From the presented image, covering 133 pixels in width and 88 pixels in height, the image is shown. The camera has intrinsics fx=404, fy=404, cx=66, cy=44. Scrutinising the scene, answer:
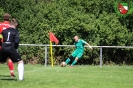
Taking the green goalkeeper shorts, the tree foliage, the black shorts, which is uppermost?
the tree foliage

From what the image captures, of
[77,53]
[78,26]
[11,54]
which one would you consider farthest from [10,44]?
[78,26]

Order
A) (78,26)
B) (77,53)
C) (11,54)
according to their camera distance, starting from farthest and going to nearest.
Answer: (78,26) < (77,53) < (11,54)

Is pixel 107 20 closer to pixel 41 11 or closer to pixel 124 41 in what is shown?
pixel 124 41

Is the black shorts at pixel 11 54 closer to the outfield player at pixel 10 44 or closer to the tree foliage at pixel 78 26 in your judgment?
the outfield player at pixel 10 44

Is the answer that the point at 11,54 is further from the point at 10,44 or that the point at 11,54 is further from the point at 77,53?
the point at 77,53

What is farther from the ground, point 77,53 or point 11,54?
point 11,54

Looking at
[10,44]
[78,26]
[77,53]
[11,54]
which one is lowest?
[77,53]

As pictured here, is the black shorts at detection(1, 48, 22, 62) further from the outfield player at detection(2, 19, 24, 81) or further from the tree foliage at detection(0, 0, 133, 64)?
the tree foliage at detection(0, 0, 133, 64)

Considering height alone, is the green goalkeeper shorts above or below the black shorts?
below

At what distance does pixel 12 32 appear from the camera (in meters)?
12.5

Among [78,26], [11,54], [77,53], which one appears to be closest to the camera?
[11,54]

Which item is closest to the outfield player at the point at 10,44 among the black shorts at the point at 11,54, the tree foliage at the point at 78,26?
the black shorts at the point at 11,54

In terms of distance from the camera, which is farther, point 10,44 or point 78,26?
point 78,26

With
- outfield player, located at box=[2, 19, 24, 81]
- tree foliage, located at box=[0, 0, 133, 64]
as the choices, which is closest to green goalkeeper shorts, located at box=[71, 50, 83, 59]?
tree foliage, located at box=[0, 0, 133, 64]
